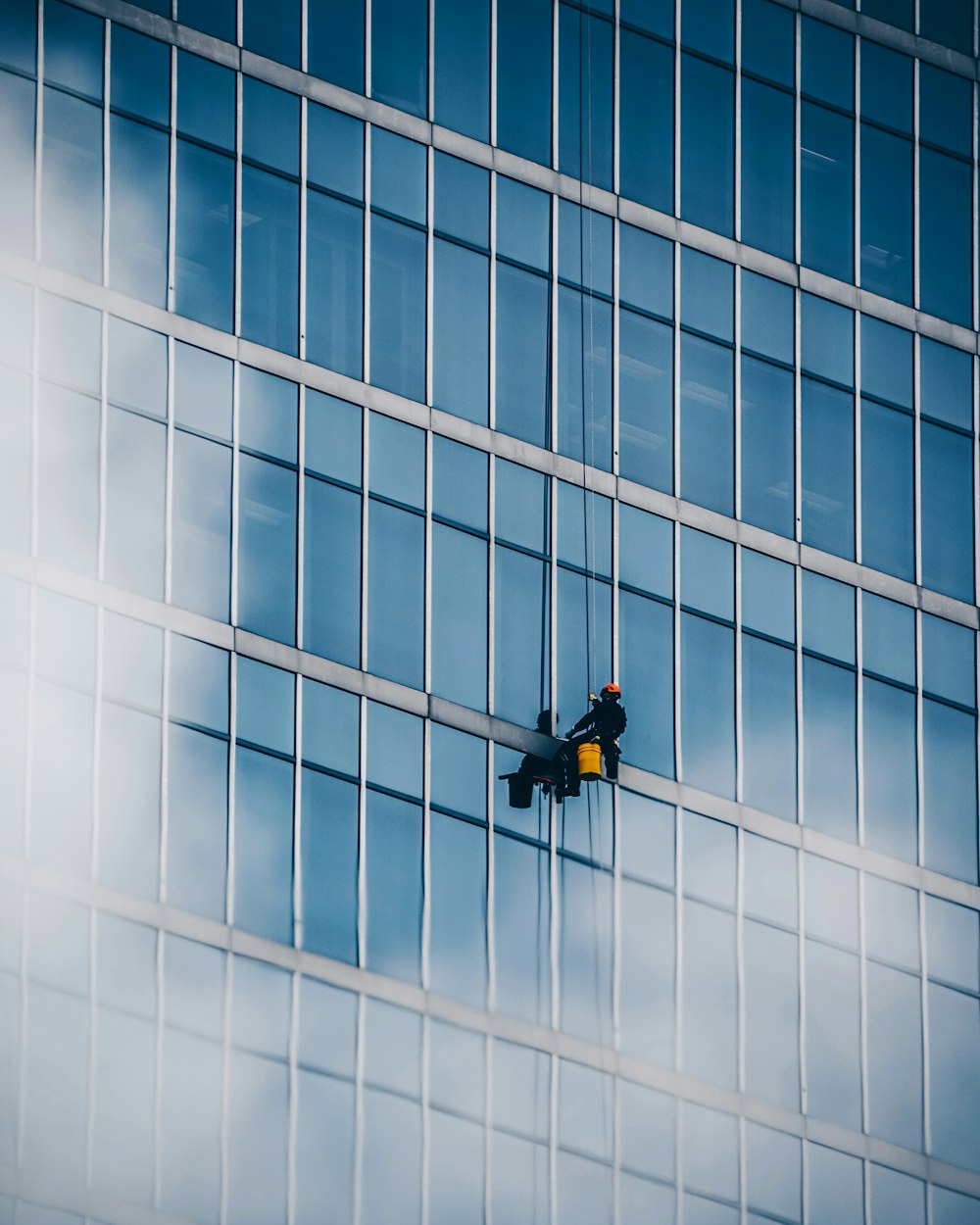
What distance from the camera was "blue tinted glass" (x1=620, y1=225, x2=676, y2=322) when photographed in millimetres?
55625

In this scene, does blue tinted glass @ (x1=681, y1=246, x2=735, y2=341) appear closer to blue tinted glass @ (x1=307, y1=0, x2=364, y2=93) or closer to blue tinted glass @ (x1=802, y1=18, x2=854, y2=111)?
blue tinted glass @ (x1=802, y1=18, x2=854, y2=111)

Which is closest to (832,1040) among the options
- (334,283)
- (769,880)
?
(769,880)

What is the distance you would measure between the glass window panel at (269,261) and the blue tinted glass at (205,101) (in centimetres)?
75

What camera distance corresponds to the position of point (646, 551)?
180 ft

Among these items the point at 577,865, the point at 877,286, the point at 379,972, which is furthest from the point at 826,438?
the point at 379,972

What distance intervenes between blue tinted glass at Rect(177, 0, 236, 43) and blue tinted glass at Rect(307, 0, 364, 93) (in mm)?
1420

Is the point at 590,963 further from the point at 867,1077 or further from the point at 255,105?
the point at 255,105

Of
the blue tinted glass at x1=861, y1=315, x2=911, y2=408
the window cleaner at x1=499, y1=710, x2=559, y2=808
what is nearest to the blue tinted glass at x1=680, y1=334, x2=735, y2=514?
the blue tinted glass at x1=861, y1=315, x2=911, y2=408

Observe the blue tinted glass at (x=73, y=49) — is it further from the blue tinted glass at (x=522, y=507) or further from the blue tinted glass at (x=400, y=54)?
the blue tinted glass at (x=522, y=507)

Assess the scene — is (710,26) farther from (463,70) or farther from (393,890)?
(393,890)

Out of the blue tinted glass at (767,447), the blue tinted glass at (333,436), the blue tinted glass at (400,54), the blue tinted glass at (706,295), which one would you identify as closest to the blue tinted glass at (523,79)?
the blue tinted glass at (400,54)

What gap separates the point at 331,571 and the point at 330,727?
8.46 ft

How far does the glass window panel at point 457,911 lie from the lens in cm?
5194

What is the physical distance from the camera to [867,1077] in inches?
2172
